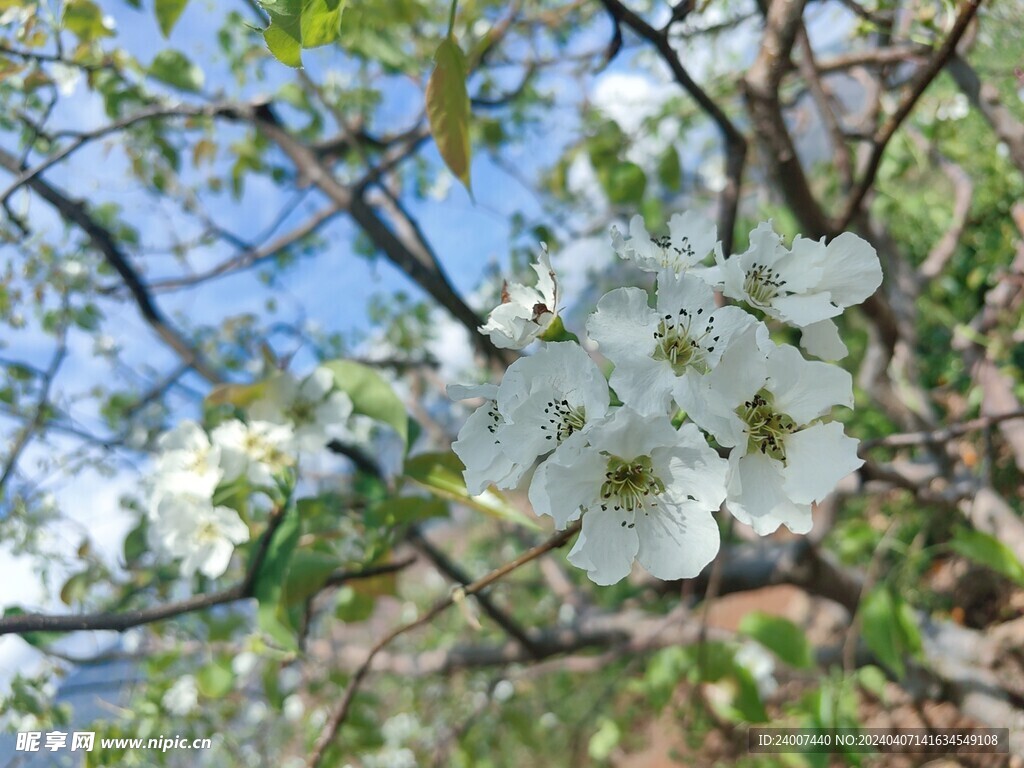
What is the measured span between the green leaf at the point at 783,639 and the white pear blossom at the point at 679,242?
36.5 inches

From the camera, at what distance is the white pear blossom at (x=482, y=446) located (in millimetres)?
Answer: 503

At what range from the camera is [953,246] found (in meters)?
1.65

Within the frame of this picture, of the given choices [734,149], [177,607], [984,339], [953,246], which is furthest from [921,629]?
[177,607]

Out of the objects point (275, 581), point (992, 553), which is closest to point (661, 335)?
point (275, 581)

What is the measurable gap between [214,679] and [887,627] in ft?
3.53

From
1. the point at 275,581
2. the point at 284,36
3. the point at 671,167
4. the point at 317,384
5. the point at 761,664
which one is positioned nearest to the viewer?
the point at 284,36

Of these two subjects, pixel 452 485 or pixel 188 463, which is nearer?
pixel 452 485

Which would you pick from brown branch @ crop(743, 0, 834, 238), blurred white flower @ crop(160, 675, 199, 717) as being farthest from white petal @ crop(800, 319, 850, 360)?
blurred white flower @ crop(160, 675, 199, 717)

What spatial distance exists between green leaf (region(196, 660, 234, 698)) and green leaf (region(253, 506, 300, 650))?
52 centimetres

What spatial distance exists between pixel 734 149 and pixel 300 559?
0.80 metres

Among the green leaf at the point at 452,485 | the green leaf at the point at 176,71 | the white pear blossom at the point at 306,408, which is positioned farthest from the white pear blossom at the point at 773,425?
the green leaf at the point at 176,71

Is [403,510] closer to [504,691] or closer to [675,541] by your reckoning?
[675,541]

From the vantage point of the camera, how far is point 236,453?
0.89 meters

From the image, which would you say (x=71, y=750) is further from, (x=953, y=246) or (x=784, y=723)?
(x=953, y=246)
